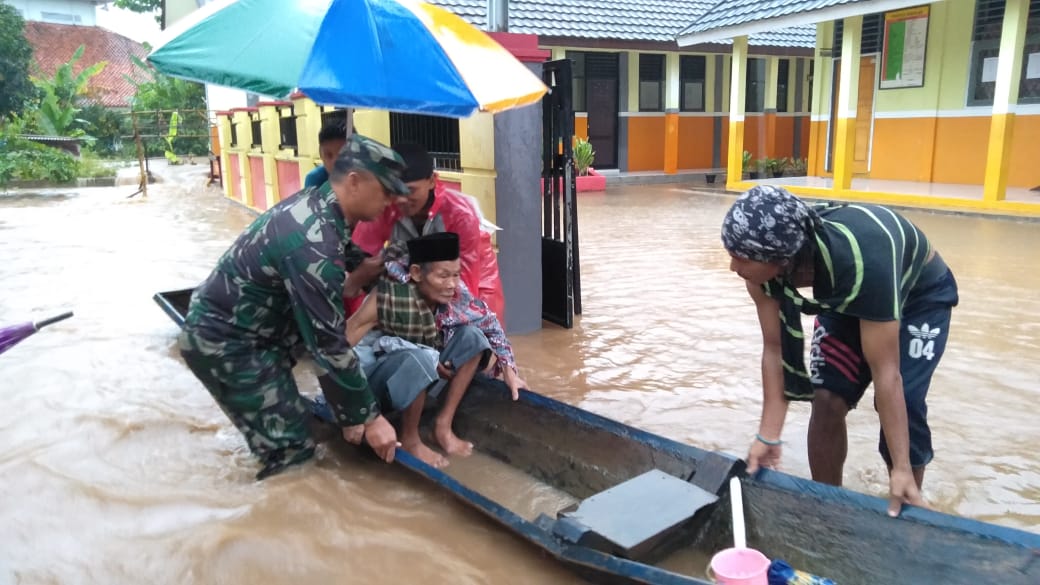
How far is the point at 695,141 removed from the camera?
19750 millimetres

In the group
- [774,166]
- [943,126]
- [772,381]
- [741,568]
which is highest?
[943,126]

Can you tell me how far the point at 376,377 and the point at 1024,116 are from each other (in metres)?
12.9

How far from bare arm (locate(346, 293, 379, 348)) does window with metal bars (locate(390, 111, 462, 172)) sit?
9.04 feet

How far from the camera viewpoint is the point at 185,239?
37.8 feet

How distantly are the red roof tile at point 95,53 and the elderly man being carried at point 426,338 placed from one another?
30929 mm

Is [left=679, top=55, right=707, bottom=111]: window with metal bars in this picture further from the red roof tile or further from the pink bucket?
the red roof tile

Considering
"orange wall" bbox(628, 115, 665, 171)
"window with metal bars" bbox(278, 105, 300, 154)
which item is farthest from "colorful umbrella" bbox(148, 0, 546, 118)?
"orange wall" bbox(628, 115, 665, 171)

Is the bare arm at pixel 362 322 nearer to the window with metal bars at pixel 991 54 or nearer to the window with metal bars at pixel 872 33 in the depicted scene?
the window with metal bars at pixel 991 54

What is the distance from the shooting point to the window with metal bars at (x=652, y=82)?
18.8m

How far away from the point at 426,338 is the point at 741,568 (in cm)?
204

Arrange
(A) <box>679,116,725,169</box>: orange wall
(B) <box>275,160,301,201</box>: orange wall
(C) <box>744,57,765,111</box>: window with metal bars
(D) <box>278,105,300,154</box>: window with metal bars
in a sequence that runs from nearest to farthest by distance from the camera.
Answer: (B) <box>275,160,301,201</box>: orange wall → (D) <box>278,105,300,154</box>: window with metal bars → (A) <box>679,116,725,169</box>: orange wall → (C) <box>744,57,765,111</box>: window with metal bars

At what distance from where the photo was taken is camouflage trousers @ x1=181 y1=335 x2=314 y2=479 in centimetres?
334

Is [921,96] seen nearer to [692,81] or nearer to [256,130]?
[692,81]

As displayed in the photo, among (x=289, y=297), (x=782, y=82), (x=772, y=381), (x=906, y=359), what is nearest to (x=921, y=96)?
(x=782, y=82)
